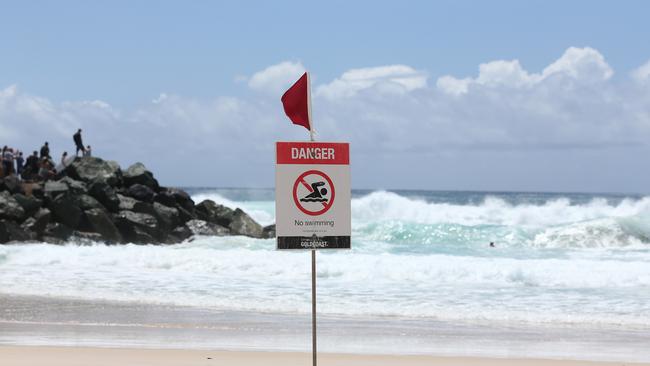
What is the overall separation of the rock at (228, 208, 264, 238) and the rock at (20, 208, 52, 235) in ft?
21.2

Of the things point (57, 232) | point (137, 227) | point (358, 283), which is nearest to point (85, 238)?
point (57, 232)

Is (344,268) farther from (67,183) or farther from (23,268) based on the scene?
(67,183)

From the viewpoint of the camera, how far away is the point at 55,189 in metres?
26.9

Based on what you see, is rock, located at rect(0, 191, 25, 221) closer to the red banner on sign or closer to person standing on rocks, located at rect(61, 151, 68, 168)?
person standing on rocks, located at rect(61, 151, 68, 168)

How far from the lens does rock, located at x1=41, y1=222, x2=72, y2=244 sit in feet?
84.1

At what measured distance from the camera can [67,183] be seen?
2780 centimetres

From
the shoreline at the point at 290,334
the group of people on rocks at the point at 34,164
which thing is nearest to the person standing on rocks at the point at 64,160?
the group of people on rocks at the point at 34,164

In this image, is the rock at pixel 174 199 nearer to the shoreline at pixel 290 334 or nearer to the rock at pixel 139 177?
the rock at pixel 139 177

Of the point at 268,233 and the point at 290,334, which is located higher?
the point at 268,233

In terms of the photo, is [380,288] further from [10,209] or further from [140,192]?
[140,192]

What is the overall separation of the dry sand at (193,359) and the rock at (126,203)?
1952 cm

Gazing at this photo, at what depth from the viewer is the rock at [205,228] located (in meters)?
29.2

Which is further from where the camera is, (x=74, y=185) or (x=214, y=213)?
(x=214, y=213)

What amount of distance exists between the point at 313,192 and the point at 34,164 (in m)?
26.6
